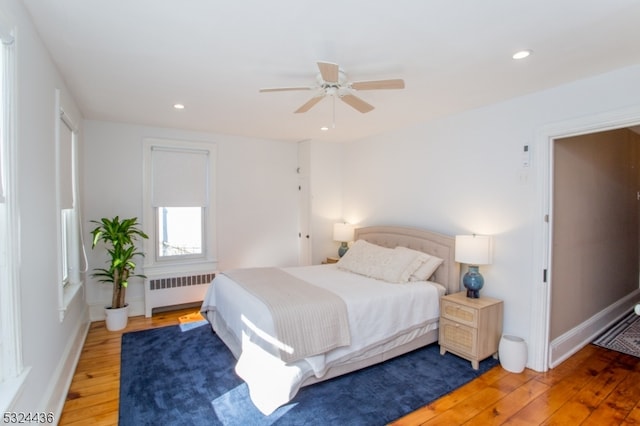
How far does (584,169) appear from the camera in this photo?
343 cm

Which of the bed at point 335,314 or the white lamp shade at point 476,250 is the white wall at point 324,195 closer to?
the bed at point 335,314

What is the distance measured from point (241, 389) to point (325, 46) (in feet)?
8.76

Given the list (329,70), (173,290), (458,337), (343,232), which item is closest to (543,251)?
(458,337)

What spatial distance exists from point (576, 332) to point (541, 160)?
191 cm

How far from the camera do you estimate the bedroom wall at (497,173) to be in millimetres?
2762

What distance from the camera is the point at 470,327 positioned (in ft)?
9.91

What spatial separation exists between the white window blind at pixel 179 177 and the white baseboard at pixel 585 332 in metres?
4.58

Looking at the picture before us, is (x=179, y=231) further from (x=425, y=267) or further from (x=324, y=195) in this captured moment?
(x=425, y=267)

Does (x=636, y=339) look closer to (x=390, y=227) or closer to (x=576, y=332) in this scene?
(x=576, y=332)

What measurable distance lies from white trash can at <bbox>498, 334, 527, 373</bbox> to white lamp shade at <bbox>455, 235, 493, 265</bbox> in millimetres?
736

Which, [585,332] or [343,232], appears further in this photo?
[343,232]

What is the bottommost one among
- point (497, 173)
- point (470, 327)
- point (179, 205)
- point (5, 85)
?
point (470, 327)

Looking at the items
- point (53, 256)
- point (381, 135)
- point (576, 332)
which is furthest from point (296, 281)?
point (576, 332)

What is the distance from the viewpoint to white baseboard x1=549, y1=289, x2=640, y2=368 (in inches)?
122
